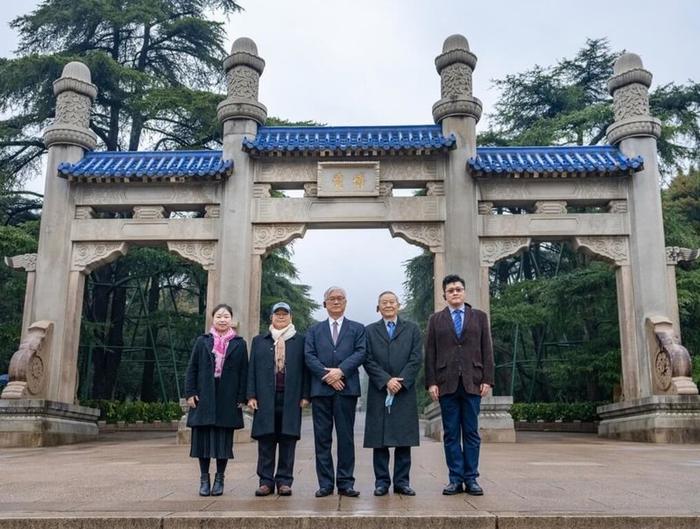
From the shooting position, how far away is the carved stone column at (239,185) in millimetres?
12203

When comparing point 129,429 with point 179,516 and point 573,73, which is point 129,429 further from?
point 573,73

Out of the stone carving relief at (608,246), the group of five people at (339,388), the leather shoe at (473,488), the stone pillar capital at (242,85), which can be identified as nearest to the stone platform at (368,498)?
the leather shoe at (473,488)

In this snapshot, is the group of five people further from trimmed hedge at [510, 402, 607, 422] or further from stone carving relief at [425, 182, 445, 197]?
trimmed hedge at [510, 402, 607, 422]

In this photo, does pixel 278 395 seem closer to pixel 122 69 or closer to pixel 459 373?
pixel 459 373

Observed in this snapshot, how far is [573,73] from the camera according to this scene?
2325 cm

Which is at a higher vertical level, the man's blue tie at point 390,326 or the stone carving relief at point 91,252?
the stone carving relief at point 91,252

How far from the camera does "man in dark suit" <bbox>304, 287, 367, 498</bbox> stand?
4824 millimetres

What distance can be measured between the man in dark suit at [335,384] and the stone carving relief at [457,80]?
29.0ft

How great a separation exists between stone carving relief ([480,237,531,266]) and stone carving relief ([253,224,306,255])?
3.37m

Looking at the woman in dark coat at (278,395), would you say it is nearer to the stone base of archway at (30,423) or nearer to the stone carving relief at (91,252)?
the stone base of archway at (30,423)

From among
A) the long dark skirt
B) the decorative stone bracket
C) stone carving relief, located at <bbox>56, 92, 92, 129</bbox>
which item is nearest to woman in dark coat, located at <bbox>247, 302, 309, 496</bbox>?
the long dark skirt

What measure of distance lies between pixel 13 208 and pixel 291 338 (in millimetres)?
14988

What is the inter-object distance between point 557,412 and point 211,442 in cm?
1411

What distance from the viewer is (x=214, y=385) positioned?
5.03 metres
